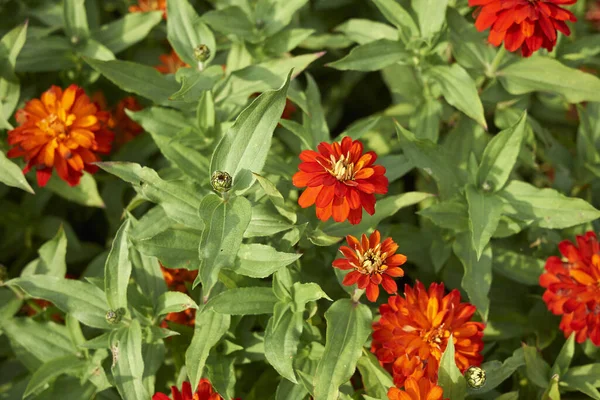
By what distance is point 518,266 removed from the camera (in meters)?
1.94

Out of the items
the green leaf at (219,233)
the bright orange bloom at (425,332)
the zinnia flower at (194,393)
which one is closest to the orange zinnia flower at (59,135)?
the green leaf at (219,233)

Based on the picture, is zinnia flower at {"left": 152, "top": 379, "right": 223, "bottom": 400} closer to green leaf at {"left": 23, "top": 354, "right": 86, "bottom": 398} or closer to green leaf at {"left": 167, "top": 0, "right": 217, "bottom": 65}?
green leaf at {"left": 23, "top": 354, "right": 86, "bottom": 398}

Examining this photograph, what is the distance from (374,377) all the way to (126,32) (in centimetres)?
141

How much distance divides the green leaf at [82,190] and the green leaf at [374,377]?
0.98 meters

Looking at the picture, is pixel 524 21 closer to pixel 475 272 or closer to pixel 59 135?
pixel 475 272

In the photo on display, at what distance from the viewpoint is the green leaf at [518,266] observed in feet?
6.35

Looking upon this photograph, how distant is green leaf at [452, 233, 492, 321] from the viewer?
68.8 inches

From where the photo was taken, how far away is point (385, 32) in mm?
2158

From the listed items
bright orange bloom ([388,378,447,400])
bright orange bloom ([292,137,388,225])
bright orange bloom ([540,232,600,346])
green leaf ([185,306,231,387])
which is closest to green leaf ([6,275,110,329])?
green leaf ([185,306,231,387])

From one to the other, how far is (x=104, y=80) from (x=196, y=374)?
135 cm

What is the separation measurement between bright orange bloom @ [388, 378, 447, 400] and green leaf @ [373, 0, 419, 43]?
1061mm

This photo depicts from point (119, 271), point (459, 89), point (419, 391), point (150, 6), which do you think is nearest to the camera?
point (419, 391)

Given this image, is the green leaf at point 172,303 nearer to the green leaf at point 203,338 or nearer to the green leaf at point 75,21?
the green leaf at point 203,338

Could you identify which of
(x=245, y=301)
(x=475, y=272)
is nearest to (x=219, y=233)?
(x=245, y=301)
